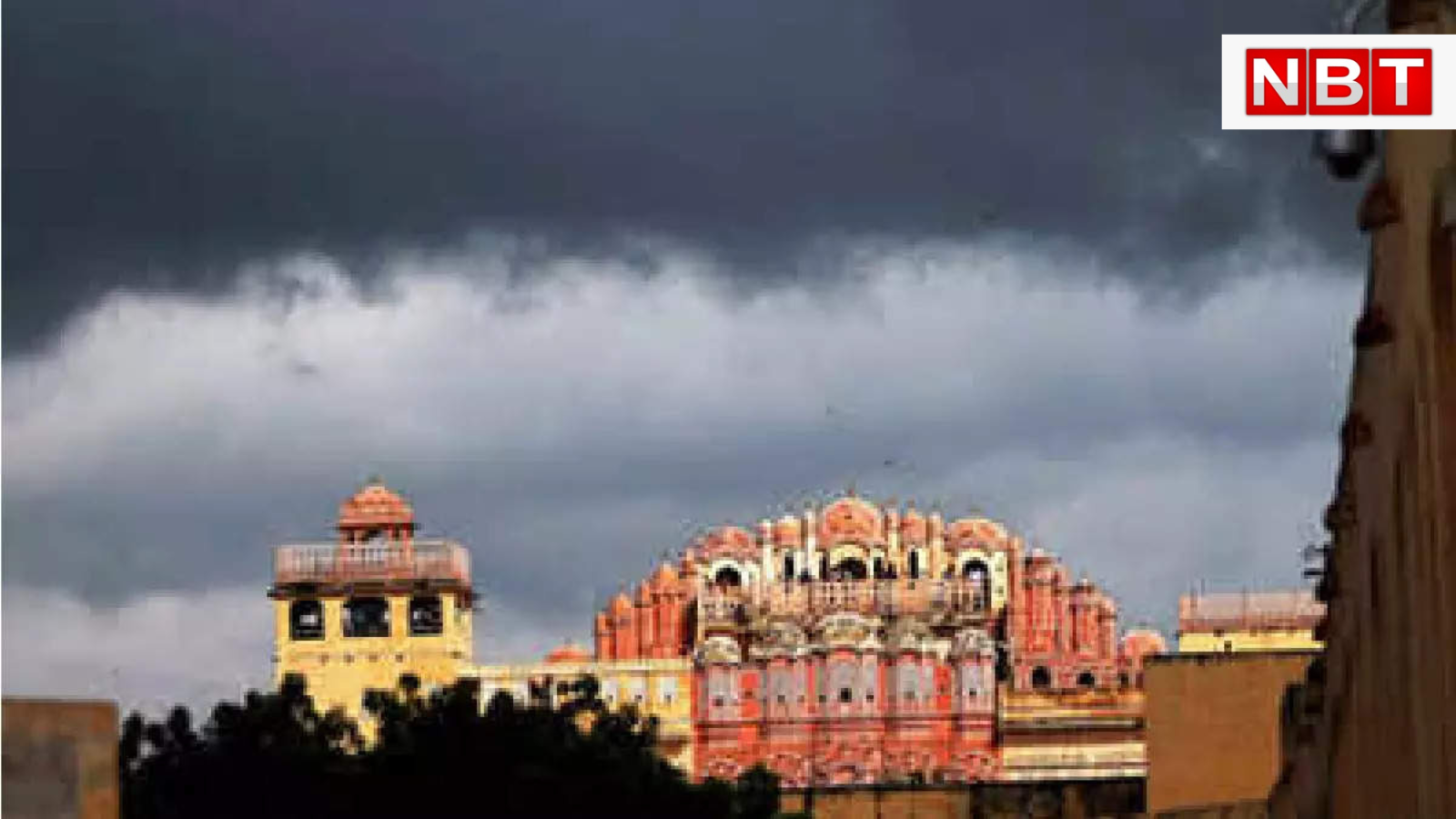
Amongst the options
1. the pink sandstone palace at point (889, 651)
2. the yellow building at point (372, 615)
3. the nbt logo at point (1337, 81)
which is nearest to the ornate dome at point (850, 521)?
the pink sandstone palace at point (889, 651)

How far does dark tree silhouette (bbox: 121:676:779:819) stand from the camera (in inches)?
2050

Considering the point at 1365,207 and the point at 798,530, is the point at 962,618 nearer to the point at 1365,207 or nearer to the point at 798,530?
the point at 798,530

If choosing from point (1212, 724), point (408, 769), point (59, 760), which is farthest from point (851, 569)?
point (59, 760)

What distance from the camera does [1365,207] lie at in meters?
18.2

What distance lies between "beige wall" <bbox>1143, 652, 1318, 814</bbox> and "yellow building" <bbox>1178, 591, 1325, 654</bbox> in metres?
45.5

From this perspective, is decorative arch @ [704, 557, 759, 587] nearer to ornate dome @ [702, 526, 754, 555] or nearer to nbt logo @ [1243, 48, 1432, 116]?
ornate dome @ [702, 526, 754, 555]

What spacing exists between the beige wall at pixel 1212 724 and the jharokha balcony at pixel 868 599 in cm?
4835

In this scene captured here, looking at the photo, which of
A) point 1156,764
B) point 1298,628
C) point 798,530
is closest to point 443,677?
point 798,530

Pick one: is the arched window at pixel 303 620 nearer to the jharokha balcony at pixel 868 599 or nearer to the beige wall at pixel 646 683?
the beige wall at pixel 646 683

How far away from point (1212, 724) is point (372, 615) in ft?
163

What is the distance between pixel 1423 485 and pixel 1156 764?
31.4 m

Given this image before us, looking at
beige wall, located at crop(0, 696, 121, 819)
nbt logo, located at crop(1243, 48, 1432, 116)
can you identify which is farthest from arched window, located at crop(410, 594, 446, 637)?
nbt logo, located at crop(1243, 48, 1432, 116)

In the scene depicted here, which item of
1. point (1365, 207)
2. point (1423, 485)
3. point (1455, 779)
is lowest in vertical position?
point (1455, 779)

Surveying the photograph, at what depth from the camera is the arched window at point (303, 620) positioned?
322ft
